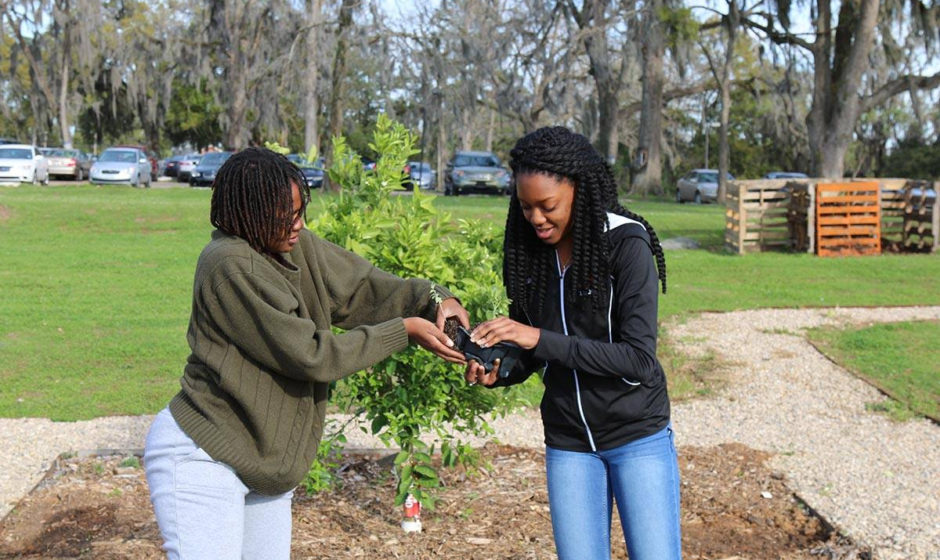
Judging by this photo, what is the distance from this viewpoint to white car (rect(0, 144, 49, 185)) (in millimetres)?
28797

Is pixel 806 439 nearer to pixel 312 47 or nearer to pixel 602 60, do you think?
pixel 312 47

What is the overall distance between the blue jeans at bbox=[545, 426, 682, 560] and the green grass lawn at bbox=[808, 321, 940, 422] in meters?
4.84

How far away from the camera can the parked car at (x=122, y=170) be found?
29812 mm

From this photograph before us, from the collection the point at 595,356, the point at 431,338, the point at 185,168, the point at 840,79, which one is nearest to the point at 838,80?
the point at 840,79

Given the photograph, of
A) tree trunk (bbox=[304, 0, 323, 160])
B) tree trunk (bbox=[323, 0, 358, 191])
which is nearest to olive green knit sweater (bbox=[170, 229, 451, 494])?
tree trunk (bbox=[323, 0, 358, 191])

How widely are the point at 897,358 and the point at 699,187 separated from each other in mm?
28650

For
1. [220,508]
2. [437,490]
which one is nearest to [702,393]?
[437,490]

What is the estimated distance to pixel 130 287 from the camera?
1182 cm

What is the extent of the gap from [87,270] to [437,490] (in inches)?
375

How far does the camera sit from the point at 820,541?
4.64m

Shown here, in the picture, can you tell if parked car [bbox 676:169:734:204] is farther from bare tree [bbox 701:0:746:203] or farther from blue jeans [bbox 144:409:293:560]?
blue jeans [bbox 144:409:293:560]

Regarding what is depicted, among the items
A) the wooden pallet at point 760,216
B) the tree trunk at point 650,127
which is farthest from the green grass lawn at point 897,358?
the tree trunk at point 650,127

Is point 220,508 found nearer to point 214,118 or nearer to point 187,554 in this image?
point 187,554

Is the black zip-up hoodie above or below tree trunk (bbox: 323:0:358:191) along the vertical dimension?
below
